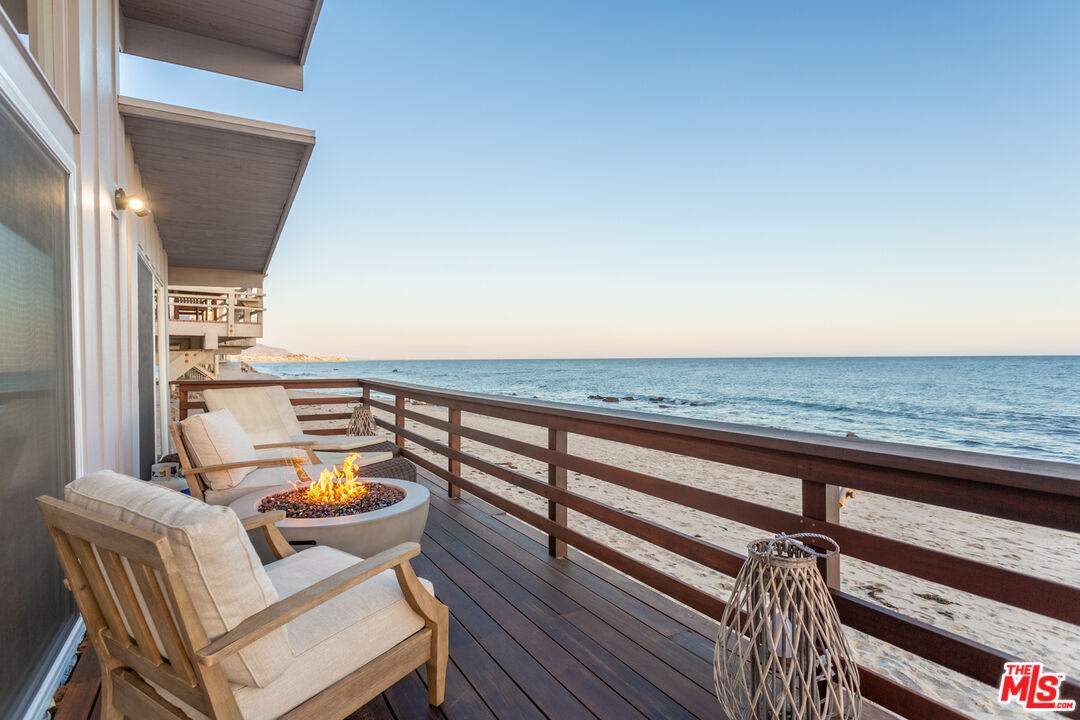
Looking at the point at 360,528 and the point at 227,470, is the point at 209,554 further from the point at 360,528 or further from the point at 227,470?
the point at 227,470

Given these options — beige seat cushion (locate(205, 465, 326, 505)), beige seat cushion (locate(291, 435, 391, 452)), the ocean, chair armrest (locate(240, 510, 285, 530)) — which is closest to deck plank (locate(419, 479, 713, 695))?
beige seat cushion (locate(205, 465, 326, 505))

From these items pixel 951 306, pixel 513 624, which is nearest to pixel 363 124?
pixel 513 624

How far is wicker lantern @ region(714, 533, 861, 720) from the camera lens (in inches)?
52.5

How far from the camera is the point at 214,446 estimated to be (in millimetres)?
3053

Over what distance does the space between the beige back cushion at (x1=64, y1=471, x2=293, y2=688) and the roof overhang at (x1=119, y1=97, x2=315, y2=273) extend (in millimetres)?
2989

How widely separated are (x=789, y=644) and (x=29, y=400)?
237cm

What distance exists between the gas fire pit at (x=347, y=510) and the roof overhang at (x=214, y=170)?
236cm

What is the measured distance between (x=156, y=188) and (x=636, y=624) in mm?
5140

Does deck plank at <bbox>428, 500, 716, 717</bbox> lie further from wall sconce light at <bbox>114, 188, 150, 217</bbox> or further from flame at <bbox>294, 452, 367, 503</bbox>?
wall sconce light at <bbox>114, 188, 150, 217</bbox>

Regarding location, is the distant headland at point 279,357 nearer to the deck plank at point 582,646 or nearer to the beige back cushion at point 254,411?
the beige back cushion at point 254,411

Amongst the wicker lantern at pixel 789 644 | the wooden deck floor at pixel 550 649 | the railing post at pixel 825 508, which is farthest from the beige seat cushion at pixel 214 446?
the railing post at pixel 825 508

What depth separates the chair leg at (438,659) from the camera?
166cm

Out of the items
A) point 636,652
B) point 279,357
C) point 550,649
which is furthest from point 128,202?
point 279,357

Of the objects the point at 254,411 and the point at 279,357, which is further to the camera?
the point at 279,357
